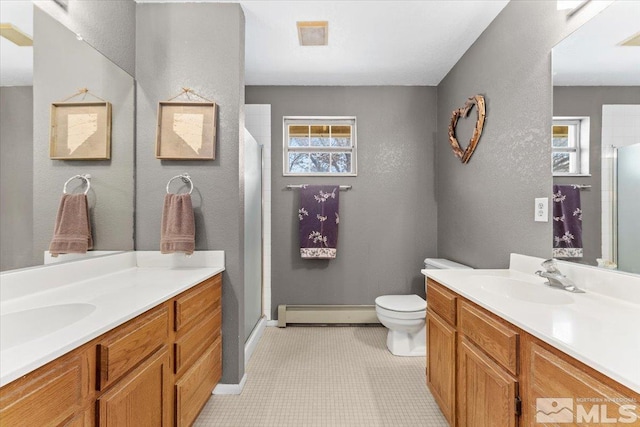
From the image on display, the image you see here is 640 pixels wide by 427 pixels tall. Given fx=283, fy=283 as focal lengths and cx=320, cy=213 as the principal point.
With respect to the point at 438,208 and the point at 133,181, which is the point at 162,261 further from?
the point at 438,208

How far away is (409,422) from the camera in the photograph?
5.11 ft

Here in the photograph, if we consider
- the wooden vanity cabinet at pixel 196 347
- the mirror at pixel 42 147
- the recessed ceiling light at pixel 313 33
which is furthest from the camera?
the recessed ceiling light at pixel 313 33

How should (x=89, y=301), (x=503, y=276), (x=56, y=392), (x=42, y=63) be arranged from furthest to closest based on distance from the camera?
(x=503, y=276)
(x=42, y=63)
(x=89, y=301)
(x=56, y=392)

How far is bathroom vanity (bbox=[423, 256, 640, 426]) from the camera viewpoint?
2.19 feet

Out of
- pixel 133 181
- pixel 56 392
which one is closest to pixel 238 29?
pixel 133 181

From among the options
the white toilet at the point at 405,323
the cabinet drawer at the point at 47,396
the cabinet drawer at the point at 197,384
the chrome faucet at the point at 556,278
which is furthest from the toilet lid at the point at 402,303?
the cabinet drawer at the point at 47,396

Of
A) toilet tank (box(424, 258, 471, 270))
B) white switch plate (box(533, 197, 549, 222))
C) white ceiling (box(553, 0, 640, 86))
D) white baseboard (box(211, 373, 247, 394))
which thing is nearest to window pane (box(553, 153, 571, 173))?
white switch plate (box(533, 197, 549, 222))

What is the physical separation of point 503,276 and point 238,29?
215 cm

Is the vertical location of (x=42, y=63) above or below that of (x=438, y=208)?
above

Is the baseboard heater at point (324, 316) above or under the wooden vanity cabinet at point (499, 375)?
under

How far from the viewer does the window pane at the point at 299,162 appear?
9.68 feet

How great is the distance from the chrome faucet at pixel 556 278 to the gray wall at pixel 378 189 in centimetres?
158

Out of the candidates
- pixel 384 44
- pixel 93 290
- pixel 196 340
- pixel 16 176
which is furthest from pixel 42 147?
pixel 384 44

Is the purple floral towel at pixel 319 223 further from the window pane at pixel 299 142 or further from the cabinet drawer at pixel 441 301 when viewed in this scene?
the cabinet drawer at pixel 441 301
